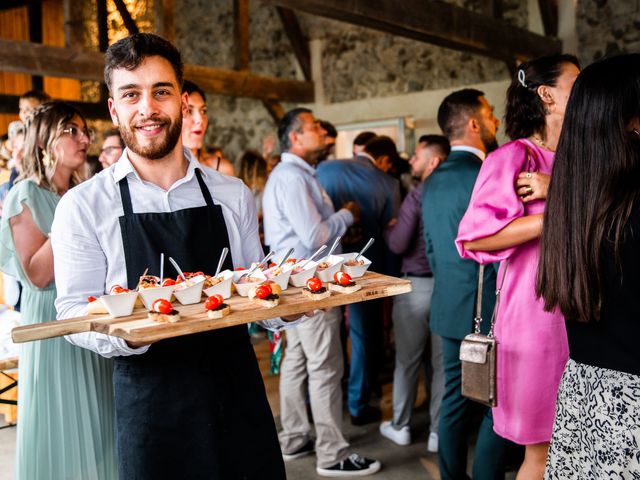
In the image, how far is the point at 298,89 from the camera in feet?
29.2

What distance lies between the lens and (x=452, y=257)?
113 inches

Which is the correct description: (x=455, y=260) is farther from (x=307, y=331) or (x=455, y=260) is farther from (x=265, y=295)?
(x=265, y=295)

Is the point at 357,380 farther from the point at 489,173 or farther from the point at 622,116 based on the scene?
the point at 622,116

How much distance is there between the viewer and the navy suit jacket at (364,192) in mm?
4262

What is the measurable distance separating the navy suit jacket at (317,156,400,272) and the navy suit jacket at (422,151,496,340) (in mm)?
1223

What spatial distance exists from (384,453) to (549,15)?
5686mm

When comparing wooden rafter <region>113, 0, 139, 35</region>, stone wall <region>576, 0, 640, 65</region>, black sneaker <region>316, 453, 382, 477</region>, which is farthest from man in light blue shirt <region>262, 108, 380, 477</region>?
stone wall <region>576, 0, 640, 65</region>

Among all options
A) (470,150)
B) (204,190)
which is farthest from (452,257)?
(204,190)

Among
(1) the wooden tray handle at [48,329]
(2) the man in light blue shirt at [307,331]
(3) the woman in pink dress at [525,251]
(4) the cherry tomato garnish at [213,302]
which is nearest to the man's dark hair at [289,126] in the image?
(2) the man in light blue shirt at [307,331]

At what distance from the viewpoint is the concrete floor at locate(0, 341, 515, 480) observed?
3.28 m

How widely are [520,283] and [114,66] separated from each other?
4.43 ft

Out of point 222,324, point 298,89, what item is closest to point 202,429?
point 222,324

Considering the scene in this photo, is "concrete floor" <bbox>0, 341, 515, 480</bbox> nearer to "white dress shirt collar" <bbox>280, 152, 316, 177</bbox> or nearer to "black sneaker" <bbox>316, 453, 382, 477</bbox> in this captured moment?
"black sneaker" <bbox>316, 453, 382, 477</bbox>

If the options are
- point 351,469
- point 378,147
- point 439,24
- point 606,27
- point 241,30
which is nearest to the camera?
point 351,469
